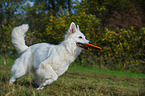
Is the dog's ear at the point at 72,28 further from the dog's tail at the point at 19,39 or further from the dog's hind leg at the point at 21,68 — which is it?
the dog's tail at the point at 19,39

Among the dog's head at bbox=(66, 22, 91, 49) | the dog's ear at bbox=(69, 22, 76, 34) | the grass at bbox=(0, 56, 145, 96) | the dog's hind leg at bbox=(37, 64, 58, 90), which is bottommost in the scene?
the grass at bbox=(0, 56, 145, 96)

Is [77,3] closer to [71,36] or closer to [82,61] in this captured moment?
[82,61]

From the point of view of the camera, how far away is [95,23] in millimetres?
13250

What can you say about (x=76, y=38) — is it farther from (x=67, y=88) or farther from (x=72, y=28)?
(x=67, y=88)

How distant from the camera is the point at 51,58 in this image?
373 cm

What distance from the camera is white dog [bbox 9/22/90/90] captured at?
3.66m

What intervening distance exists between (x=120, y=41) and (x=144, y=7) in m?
7.45

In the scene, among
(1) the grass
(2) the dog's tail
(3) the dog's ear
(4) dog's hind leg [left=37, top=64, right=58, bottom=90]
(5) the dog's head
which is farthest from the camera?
(2) the dog's tail

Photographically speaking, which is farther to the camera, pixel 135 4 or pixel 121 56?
pixel 135 4

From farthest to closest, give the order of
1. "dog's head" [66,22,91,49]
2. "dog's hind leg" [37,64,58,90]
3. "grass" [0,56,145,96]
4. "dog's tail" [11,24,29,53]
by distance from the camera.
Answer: "dog's tail" [11,24,29,53] → "dog's head" [66,22,91,49] → "dog's hind leg" [37,64,58,90] → "grass" [0,56,145,96]

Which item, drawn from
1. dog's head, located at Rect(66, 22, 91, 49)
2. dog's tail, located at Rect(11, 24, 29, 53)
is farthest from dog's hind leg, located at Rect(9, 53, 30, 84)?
dog's head, located at Rect(66, 22, 91, 49)

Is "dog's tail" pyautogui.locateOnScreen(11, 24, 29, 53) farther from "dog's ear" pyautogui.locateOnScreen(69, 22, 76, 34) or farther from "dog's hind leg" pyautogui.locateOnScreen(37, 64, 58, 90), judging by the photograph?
"dog's ear" pyautogui.locateOnScreen(69, 22, 76, 34)

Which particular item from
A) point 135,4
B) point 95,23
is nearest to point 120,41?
point 95,23

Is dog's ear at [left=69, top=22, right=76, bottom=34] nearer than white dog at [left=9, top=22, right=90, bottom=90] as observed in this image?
No
